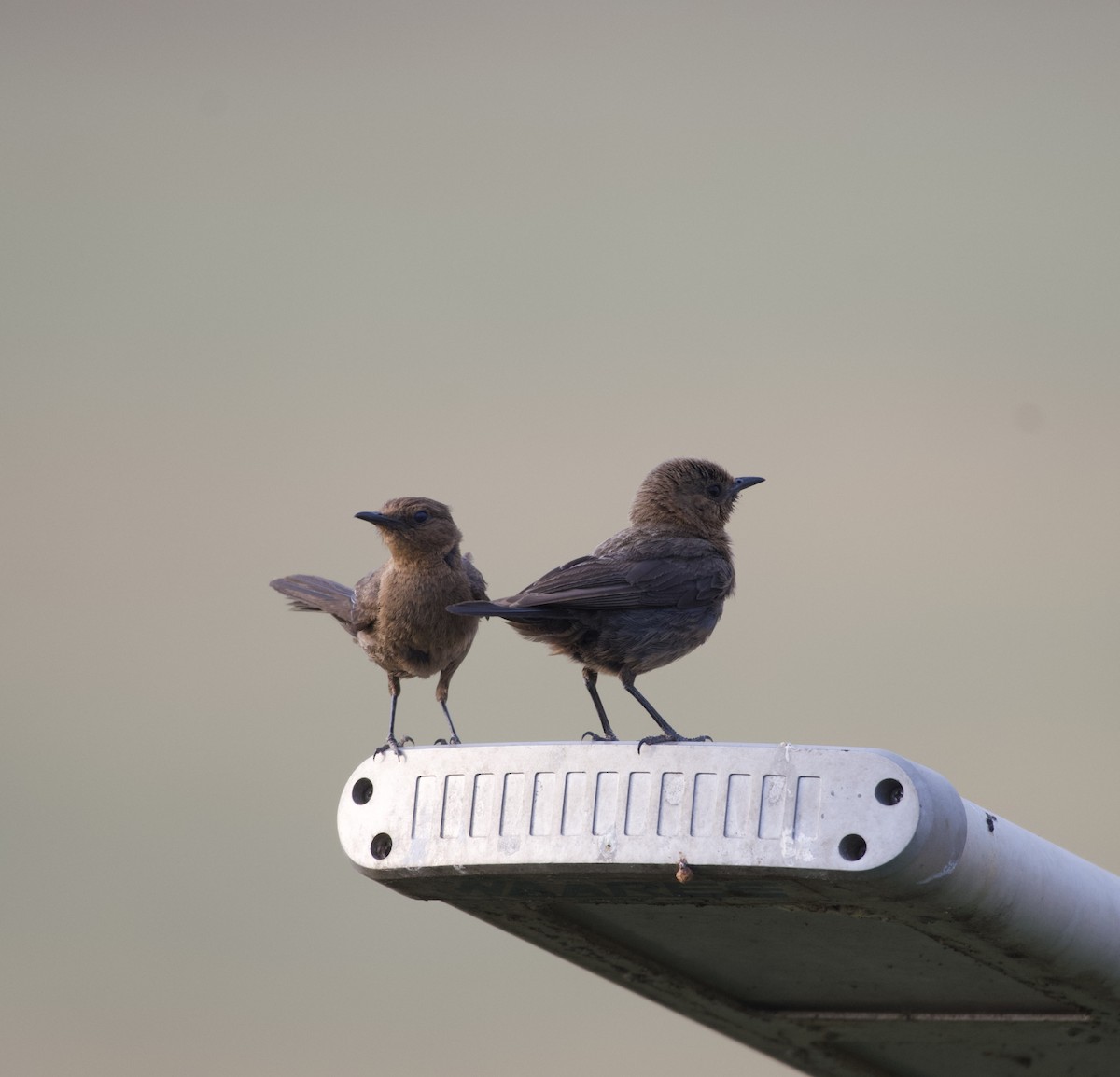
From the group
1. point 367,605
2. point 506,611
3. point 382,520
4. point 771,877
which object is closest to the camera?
point 771,877

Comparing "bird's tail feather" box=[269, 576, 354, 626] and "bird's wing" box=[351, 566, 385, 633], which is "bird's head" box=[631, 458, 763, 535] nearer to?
"bird's wing" box=[351, 566, 385, 633]

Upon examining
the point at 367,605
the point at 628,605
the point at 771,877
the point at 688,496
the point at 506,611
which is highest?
the point at 688,496

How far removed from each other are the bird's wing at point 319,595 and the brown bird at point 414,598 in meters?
0.13

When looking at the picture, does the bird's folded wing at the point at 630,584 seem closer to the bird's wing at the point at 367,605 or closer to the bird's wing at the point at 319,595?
the bird's wing at the point at 367,605

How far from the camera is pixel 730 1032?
346 cm

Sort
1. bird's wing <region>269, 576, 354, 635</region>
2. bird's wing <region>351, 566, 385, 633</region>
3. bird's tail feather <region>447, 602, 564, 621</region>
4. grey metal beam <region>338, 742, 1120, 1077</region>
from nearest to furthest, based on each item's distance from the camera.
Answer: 1. grey metal beam <region>338, 742, 1120, 1077</region>
2. bird's tail feather <region>447, 602, 564, 621</region>
3. bird's wing <region>351, 566, 385, 633</region>
4. bird's wing <region>269, 576, 354, 635</region>

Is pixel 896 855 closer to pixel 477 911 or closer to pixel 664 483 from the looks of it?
pixel 477 911

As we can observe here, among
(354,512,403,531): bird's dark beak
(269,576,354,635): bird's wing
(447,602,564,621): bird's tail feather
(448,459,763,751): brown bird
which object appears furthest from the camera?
(269,576,354,635): bird's wing

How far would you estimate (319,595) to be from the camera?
5680 mm

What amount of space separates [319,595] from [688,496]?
130 centimetres

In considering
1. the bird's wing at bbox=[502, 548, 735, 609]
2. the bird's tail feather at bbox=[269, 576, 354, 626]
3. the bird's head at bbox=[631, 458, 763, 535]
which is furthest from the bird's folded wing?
the bird's tail feather at bbox=[269, 576, 354, 626]

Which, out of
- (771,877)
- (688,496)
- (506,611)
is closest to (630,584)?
(506,611)

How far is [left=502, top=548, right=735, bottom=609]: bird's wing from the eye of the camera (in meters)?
4.59

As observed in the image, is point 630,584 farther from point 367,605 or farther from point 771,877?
point 771,877
